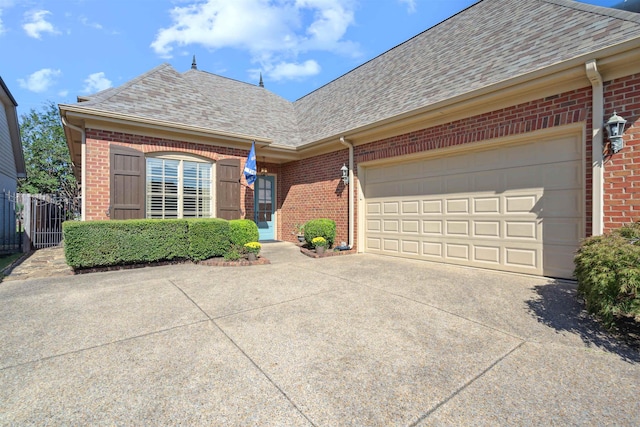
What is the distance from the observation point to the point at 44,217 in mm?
9508

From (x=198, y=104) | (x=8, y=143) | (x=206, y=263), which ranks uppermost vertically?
(x=8, y=143)

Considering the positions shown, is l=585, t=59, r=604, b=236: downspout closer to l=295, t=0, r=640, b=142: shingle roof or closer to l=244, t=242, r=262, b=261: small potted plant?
l=295, t=0, r=640, b=142: shingle roof

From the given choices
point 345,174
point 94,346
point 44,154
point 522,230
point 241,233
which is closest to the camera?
point 94,346

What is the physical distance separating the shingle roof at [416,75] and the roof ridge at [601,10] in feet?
0.05

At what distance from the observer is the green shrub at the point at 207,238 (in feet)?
20.3

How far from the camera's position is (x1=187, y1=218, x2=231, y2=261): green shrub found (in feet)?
20.3

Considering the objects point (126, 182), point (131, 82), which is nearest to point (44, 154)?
point (131, 82)

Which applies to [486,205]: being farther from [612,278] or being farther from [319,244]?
[319,244]

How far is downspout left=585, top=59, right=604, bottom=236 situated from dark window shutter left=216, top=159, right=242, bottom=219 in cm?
736

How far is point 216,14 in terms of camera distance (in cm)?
733

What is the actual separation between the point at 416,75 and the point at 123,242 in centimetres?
789

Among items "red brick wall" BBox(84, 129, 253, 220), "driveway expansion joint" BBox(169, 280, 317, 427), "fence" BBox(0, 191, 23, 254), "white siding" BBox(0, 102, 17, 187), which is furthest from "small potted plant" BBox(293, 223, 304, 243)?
"white siding" BBox(0, 102, 17, 187)

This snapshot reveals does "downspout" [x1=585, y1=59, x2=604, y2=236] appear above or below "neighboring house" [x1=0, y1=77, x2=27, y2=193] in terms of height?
below

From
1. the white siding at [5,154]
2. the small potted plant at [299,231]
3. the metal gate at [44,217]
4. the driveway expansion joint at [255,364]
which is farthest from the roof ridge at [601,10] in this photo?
the white siding at [5,154]
